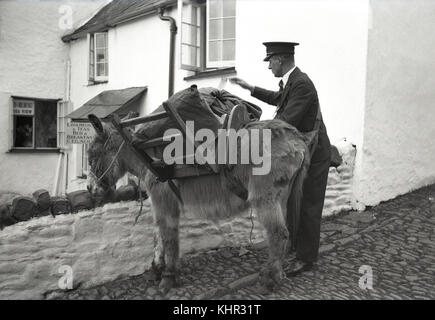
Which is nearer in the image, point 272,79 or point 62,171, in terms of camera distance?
point 272,79

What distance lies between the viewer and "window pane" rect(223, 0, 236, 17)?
8828mm

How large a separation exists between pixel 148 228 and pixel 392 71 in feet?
15.4

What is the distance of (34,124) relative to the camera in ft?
47.3

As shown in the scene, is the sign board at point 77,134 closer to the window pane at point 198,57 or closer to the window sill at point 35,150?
the window pane at point 198,57

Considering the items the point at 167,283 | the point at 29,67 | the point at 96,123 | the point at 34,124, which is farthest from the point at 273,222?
the point at 34,124

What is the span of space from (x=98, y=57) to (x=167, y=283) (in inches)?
412

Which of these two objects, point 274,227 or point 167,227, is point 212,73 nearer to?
point 167,227

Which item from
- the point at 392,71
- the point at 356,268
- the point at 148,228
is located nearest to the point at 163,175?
the point at 148,228

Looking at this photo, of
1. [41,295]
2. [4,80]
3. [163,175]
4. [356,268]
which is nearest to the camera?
[163,175]

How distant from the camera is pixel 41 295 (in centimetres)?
437

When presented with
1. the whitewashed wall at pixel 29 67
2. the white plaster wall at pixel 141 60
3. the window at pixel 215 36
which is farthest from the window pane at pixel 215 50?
the whitewashed wall at pixel 29 67

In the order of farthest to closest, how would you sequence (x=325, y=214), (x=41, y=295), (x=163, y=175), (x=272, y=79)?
1. (x=272, y=79)
2. (x=325, y=214)
3. (x=41, y=295)
4. (x=163, y=175)

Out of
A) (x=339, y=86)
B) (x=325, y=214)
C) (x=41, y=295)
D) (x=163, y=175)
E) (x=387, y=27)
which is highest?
(x=387, y=27)

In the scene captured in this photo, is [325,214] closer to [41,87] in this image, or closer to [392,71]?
[392,71]
